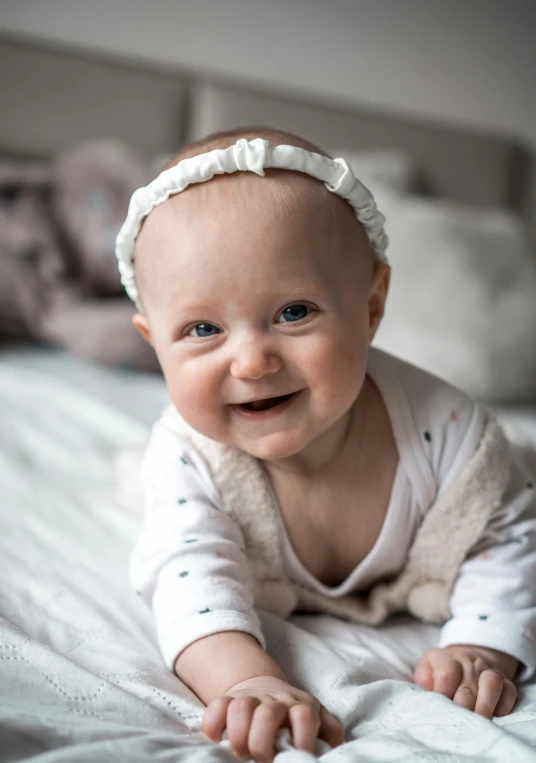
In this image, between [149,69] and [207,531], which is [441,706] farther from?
[149,69]

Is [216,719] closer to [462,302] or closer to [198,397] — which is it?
[198,397]

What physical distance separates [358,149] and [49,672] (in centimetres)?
214

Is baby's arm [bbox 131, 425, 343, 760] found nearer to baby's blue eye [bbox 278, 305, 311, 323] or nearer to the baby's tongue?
the baby's tongue

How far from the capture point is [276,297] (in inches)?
27.8

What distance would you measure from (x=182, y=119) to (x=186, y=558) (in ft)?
6.22

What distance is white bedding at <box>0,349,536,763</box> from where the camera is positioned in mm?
562

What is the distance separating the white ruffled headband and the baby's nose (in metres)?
0.17

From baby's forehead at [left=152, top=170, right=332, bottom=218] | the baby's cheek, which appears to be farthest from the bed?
baby's forehead at [left=152, top=170, right=332, bottom=218]

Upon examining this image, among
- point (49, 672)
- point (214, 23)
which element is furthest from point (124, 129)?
point (49, 672)

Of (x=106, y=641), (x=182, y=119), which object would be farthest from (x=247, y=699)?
(x=182, y=119)

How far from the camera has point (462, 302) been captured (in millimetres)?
1822

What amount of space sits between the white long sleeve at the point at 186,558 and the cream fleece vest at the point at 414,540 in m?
0.02

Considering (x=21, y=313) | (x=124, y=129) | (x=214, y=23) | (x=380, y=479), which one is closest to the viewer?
(x=380, y=479)

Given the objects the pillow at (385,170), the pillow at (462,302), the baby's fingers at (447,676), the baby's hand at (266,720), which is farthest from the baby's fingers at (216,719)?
the pillow at (385,170)
